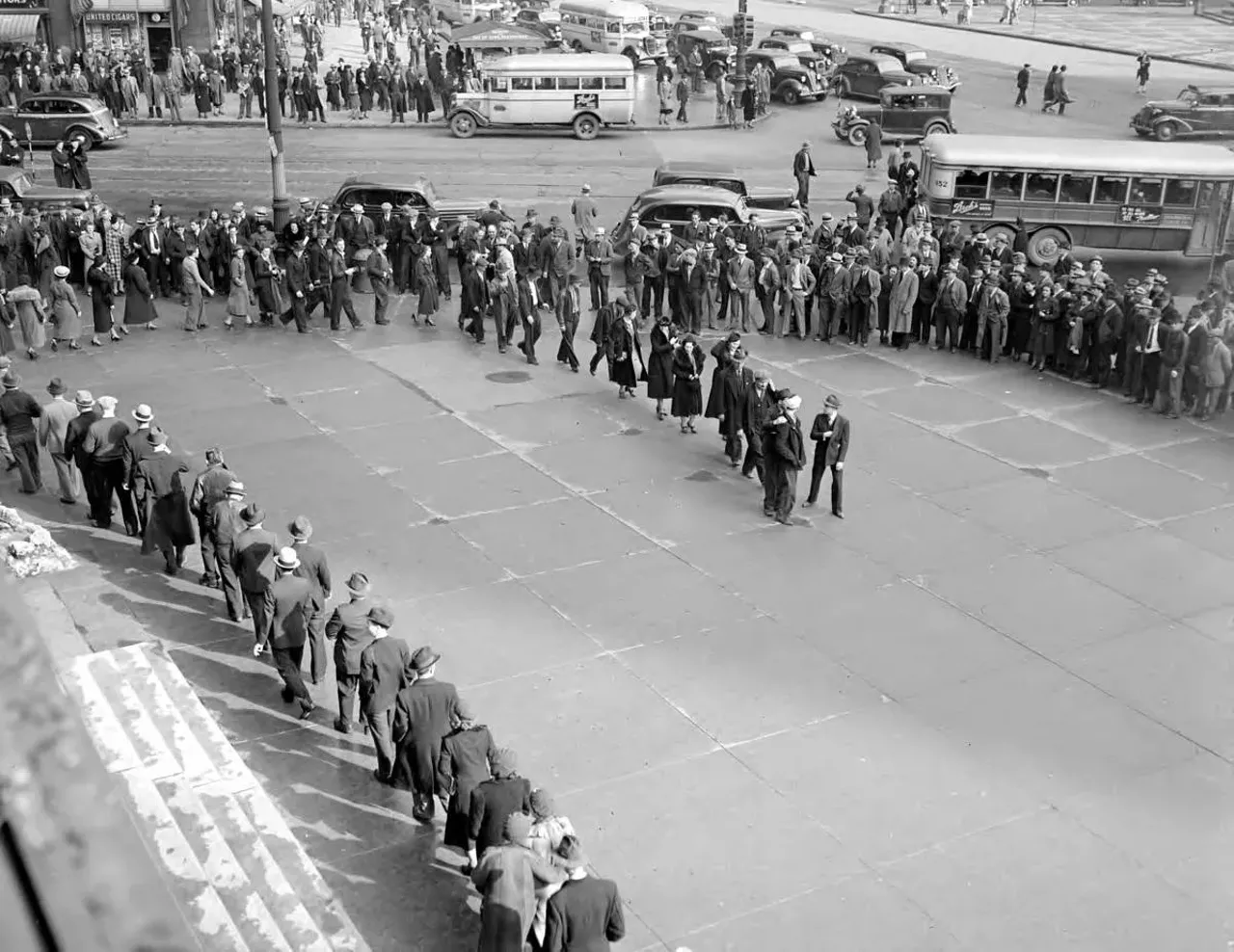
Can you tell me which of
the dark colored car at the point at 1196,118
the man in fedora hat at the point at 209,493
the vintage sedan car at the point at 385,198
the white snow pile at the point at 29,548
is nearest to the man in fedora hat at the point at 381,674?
the man in fedora hat at the point at 209,493

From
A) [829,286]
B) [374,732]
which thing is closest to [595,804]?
[374,732]

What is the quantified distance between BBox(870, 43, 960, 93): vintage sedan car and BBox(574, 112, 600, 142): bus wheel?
10.1 meters

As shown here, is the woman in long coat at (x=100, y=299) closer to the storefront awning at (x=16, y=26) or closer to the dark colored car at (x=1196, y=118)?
the storefront awning at (x=16, y=26)

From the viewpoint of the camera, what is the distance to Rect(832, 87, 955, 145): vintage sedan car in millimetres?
37750

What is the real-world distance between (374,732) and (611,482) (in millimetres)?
6410

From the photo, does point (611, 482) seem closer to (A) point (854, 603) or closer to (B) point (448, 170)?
(A) point (854, 603)

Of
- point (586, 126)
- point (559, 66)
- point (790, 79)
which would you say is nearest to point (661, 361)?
point (586, 126)

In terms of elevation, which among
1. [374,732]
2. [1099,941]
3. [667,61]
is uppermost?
[667,61]

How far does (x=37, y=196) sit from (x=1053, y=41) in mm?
48076

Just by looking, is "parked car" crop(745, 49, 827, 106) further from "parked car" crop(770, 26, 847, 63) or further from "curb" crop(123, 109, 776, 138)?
"curb" crop(123, 109, 776, 138)

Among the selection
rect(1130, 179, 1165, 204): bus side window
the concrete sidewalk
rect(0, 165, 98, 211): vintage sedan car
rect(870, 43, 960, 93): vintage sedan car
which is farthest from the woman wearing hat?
the concrete sidewalk

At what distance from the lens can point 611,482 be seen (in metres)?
16.1

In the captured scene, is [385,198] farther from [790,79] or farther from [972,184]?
[790,79]

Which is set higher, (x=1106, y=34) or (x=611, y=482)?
(x=1106, y=34)
